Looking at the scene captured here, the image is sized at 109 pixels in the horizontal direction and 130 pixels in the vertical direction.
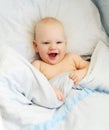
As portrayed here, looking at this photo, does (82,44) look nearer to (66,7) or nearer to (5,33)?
(66,7)

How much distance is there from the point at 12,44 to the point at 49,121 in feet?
1.40

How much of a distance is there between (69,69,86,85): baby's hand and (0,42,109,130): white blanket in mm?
24

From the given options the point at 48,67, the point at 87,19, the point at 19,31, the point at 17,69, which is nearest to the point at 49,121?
the point at 17,69

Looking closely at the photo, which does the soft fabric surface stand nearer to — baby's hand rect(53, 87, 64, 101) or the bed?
the bed

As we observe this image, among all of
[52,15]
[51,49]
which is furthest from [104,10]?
[51,49]

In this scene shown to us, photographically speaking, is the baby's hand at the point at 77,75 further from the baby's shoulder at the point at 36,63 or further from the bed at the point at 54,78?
the baby's shoulder at the point at 36,63

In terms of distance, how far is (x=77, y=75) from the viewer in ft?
3.95

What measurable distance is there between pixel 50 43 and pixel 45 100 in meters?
0.30

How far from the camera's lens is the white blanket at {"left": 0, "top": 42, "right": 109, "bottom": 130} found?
39.3 inches

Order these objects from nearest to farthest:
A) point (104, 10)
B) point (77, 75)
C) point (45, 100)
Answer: point (45, 100) < point (77, 75) < point (104, 10)

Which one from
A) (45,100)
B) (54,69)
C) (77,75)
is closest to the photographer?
(45,100)

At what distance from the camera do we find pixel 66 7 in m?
1.43

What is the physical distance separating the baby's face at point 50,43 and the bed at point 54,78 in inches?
2.1

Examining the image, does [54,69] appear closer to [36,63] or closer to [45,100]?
[36,63]
